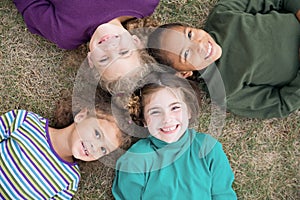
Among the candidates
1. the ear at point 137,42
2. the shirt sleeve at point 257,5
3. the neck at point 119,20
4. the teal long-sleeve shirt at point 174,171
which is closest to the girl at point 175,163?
the teal long-sleeve shirt at point 174,171

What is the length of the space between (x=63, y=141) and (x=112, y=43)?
1.25ft

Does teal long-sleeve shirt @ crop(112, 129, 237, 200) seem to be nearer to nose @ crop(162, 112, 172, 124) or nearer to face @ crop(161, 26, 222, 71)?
nose @ crop(162, 112, 172, 124)

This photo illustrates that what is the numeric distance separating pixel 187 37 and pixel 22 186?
710 mm

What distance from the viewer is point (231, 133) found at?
163 cm

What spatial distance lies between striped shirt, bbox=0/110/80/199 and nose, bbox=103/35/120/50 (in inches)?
14.2

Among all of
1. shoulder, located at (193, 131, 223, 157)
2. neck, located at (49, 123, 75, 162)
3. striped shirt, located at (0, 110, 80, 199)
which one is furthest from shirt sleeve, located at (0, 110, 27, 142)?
shoulder, located at (193, 131, 223, 157)

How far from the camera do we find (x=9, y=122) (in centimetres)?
144

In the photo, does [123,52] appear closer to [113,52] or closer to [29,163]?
[113,52]

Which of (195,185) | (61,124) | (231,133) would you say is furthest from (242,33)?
(61,124)

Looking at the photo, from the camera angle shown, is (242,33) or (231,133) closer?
(242,33)

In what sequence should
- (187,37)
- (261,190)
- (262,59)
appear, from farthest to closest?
(261,190)
(262,59)
(187,37)

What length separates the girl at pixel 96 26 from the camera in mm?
1325

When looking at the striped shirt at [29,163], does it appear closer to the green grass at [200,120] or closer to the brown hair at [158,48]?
the green grass at [200,120]

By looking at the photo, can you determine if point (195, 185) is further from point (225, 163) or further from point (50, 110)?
point (50, 110)
